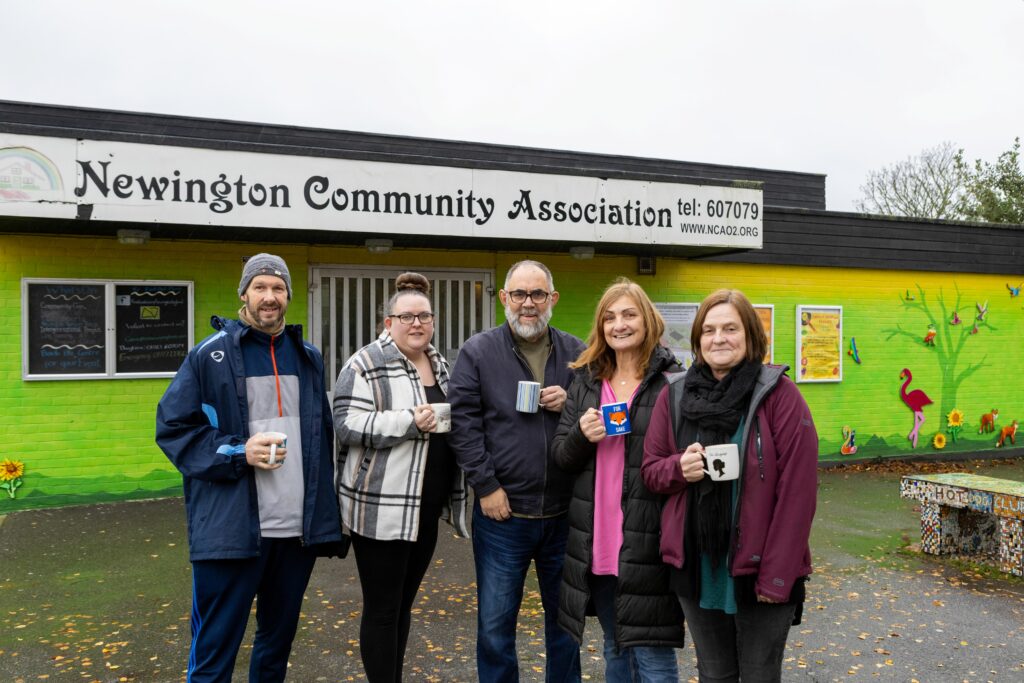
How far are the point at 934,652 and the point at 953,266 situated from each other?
27.4ft

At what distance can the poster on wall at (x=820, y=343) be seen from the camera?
10.4 m

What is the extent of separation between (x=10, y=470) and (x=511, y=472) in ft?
21.1

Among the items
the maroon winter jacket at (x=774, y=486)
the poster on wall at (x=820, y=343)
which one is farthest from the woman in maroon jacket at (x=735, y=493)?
the poster on wall at (x=820, y=343)

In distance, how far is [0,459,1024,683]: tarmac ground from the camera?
4.06 metres

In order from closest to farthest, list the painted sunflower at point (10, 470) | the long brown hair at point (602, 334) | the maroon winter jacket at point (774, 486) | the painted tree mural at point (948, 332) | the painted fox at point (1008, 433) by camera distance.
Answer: the maroon winter jacket at point (774, 486) < the long brown hair at point (602, 334) < the painted sunflower at point (10, 470) < the painted tree mural at point (948, 332) < the painted fox at point (1008, 433)

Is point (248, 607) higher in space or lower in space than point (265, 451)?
lower

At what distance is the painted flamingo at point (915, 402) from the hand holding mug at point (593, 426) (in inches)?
376

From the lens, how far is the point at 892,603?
5.11 metres

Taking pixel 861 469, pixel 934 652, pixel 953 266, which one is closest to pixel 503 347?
pixel 934 652

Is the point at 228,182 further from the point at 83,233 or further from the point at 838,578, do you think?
the point at 838,578

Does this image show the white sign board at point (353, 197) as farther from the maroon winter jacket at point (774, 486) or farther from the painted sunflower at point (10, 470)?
the maroon winter jacket at point (774, 486)

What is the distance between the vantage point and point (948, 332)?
11.2m

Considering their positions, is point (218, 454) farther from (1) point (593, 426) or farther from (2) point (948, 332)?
(2) point (948, 332)

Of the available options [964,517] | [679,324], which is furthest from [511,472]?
[679,324]
